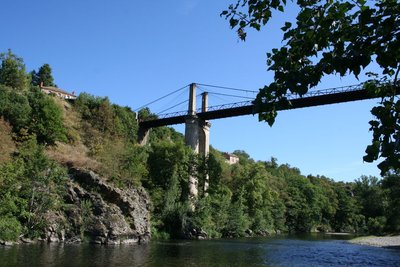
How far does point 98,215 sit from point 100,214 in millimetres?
256

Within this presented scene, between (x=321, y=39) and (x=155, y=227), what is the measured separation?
43513 mm

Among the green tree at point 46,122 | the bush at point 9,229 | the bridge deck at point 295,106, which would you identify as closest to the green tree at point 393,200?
the bridge deck at point 295,106

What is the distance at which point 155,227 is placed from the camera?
1799 inches

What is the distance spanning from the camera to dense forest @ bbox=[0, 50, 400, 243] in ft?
105

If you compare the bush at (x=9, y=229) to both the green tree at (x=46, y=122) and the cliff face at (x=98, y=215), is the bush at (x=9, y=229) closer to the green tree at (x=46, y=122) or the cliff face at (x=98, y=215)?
the cliff face at (x=98, y=215)

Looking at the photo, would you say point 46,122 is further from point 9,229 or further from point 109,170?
point 9,229

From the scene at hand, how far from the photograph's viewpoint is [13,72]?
56.8 meters

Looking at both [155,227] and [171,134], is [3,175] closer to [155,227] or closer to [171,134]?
[155,227]

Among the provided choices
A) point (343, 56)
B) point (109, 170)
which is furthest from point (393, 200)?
point (343, 56)

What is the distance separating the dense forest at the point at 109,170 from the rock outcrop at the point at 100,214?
0.79 metres

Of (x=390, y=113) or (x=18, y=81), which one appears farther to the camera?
(x=18, y=81)

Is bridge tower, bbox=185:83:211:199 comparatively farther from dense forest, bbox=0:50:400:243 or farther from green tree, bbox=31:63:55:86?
green tree, bbox=31:63:55:86

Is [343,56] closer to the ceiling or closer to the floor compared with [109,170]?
closer to the floor

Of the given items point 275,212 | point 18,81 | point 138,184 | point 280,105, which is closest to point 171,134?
point 275,212
